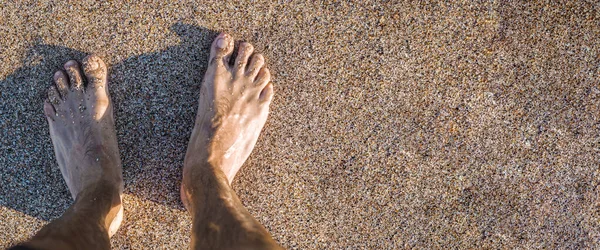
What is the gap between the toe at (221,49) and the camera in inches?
71.3

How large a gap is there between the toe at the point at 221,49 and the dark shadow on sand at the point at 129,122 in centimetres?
5

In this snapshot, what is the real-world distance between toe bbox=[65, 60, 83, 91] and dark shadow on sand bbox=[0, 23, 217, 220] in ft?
0.14

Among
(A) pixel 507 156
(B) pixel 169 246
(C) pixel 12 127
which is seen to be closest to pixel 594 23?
(A) pixel 507 156

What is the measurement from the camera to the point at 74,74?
5.91 ft

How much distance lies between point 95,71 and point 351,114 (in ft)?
3.99

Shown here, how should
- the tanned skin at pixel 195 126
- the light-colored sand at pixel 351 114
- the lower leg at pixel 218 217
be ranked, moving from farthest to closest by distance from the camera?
the light-colored sand at pixel 351 114 → the tanned skin at pixel 195 126 → the lower leg at pixel 218 217

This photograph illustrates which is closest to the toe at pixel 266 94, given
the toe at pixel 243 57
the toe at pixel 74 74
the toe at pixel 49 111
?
the toe at pixel 243 57

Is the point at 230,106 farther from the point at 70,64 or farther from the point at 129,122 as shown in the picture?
the point at 70,64

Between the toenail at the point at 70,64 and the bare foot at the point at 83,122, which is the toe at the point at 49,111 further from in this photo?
the toenail at the point at 70,64

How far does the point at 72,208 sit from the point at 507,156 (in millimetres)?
1980

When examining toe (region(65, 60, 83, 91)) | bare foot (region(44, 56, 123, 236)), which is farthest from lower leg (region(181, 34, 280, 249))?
toe (region(65, 60, 83, 91))

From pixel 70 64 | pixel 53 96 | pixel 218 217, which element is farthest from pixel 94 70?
pixel 218 217

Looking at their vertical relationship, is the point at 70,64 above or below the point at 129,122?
above

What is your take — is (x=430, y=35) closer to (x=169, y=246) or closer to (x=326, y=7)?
(x=326, y=7)
